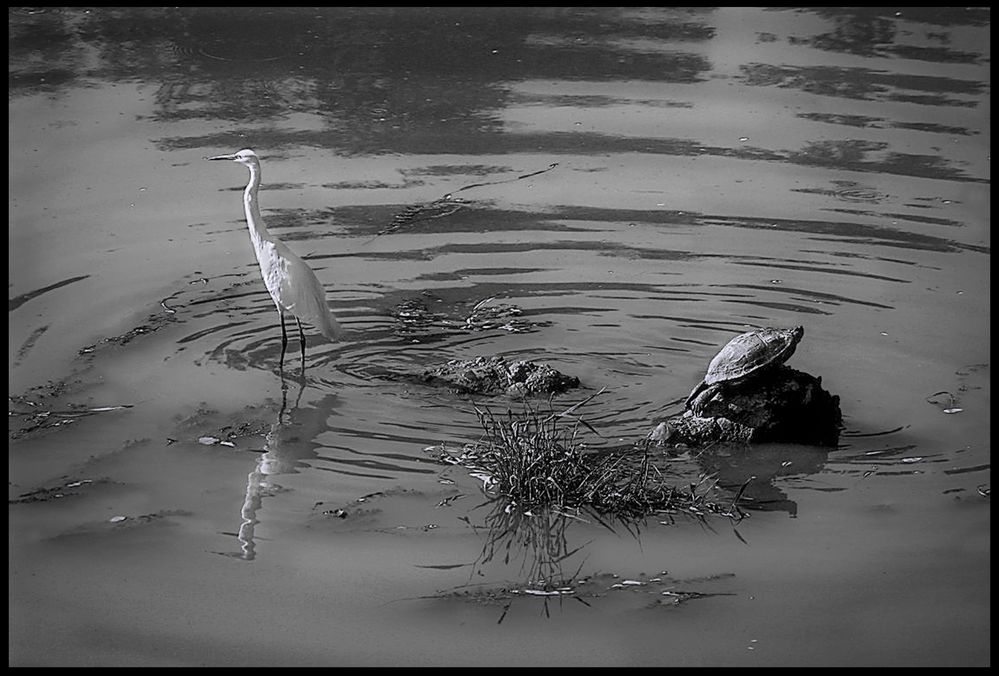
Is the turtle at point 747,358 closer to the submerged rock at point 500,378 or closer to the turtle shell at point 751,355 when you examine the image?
the turtle shell at point 751,355

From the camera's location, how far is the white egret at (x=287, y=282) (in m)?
7.95

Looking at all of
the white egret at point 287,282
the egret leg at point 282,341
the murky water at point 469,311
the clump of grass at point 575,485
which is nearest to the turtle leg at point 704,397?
the murky water at point 469,311

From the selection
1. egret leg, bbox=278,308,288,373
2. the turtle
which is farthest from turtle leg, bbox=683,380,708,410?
egret leg, bbox=278,308,288,373

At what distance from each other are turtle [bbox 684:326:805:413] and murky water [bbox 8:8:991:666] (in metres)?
0.42

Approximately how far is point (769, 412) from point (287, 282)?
293 cm

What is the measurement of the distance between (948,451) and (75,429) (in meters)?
4.40

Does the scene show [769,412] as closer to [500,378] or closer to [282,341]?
[500,378]

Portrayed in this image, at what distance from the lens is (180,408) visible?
721 cm

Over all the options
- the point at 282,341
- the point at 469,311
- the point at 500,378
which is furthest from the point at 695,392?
the point at 282,341

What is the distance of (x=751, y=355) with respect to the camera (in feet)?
22.6

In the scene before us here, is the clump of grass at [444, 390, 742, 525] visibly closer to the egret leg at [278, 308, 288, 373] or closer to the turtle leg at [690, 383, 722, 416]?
the turtle leg at [690, 383, 722, 416]

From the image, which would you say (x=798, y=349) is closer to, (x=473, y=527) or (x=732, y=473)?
(x=732, y=473)

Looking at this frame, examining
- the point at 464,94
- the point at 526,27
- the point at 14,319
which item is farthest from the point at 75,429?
the point at 526,27

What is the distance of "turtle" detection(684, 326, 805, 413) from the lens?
684 cm
